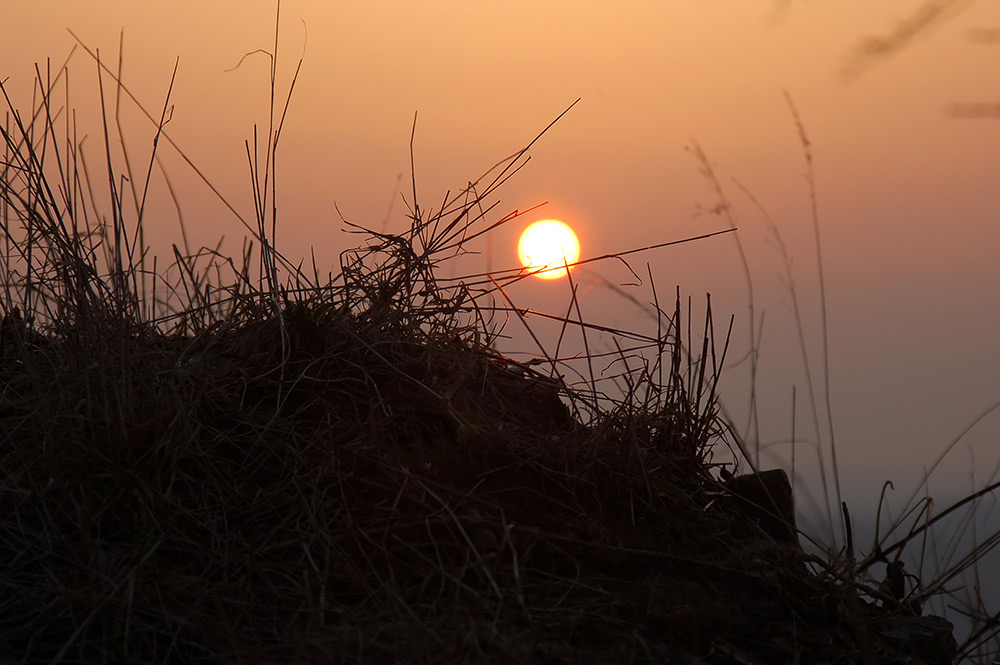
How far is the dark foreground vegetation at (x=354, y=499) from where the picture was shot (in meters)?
1.47

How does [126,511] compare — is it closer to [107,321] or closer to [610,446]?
[107,321]

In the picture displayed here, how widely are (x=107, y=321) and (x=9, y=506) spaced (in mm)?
446

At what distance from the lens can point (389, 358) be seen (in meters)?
2.12

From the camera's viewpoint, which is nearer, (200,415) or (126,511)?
(126,511)

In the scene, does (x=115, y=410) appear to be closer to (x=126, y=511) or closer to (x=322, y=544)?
(x=126, y=511)

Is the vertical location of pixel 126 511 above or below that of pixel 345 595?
above

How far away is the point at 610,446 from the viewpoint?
204cm

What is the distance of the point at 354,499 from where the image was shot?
5.73ft

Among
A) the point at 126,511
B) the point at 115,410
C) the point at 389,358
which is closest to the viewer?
the point at 126,511

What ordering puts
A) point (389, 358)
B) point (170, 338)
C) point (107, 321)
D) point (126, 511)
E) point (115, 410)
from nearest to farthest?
1. point (126, 511)
2. point (115, 410)
3. point (107, 321)
4. point (389, 358)
5. point (170, 338)

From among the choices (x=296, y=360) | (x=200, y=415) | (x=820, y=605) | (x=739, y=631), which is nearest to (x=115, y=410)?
(x=200, y=415)

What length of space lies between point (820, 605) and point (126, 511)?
136cm

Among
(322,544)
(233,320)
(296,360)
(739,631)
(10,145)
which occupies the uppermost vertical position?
(10,145)

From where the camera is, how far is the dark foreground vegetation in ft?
4.81
